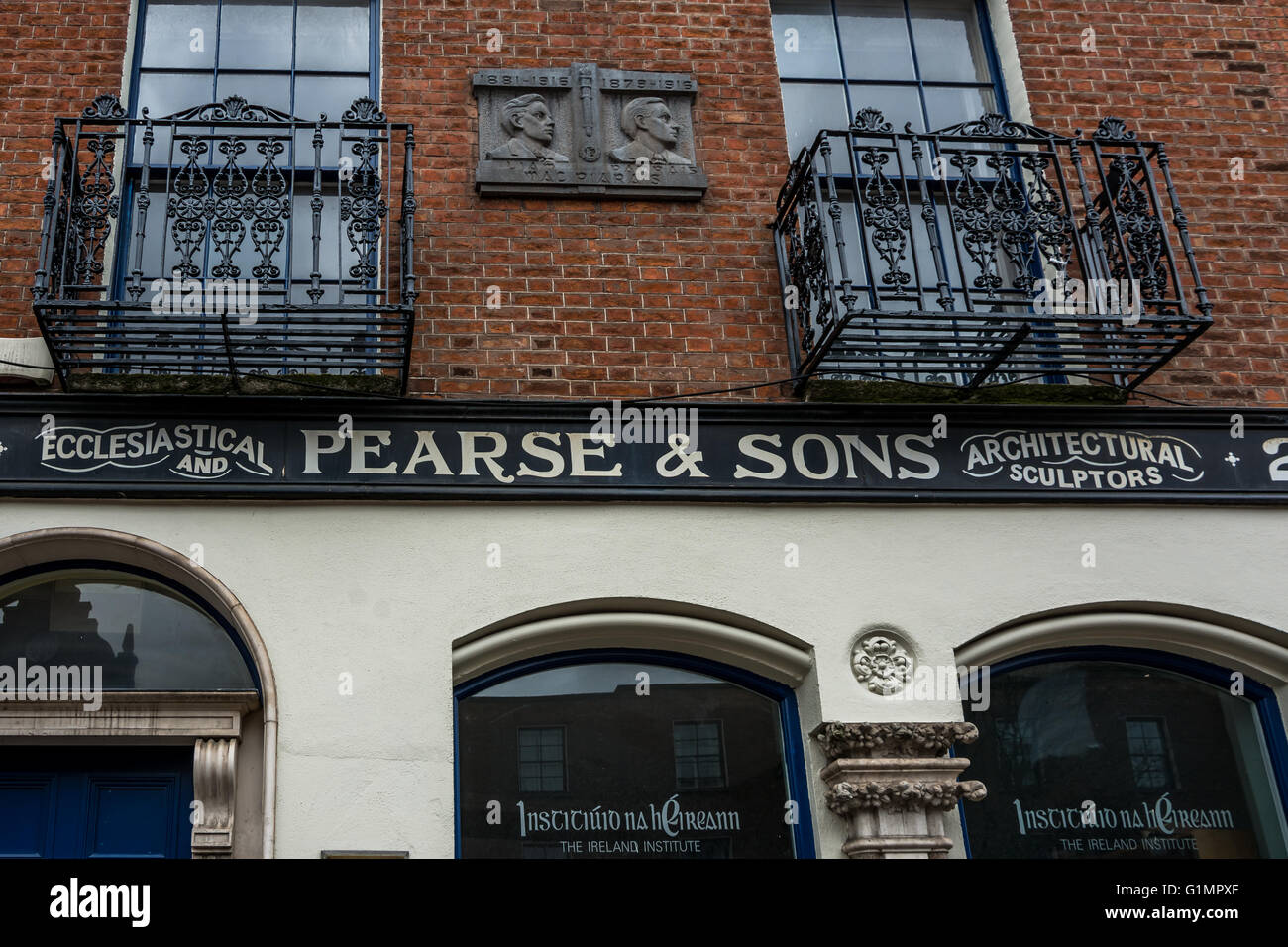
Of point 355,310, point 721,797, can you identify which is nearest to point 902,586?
point 721,797

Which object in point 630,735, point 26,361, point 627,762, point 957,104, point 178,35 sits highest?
point 178,35

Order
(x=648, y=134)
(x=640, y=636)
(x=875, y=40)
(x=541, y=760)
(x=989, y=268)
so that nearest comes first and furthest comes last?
(x=541, y=760) → (x=640, y=636) → (x=989, y=268) → (x=648, y=134) → (x=875, y=40)

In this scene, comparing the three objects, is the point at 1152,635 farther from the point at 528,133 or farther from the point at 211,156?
the point at 211,156

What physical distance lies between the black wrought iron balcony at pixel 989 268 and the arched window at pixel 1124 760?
4.98 ft

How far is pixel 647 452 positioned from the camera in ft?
23.3

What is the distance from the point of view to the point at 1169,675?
7.36 metres

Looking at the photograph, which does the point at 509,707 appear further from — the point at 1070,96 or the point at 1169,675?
the point at 1070,96

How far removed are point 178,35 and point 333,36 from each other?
87 cm

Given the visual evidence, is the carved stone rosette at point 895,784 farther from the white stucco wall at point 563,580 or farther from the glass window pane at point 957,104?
the glass window pane at point 957,104

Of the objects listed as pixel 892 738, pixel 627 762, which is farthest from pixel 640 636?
pixel 892 738

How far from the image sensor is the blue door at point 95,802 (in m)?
6.38

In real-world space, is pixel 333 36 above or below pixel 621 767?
above

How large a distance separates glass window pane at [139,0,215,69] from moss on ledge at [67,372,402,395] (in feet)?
7.24
